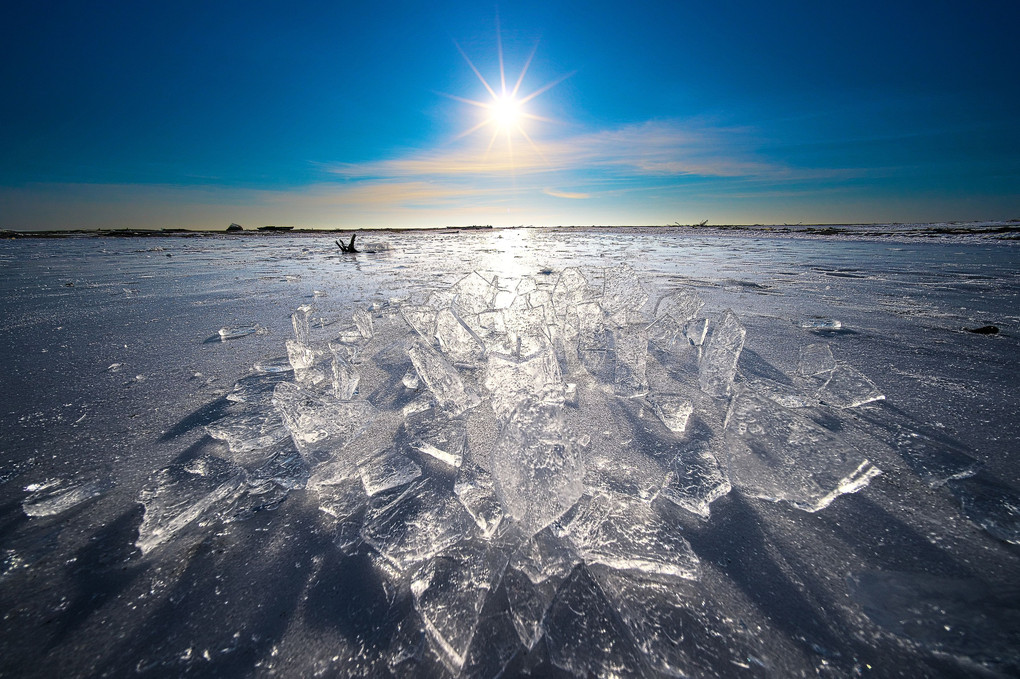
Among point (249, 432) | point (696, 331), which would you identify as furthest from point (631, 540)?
point (696, 331)

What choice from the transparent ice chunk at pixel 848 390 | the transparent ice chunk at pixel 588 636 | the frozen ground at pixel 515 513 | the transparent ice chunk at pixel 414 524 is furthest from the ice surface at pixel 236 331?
the transparent ice chunk at pixel 848 390

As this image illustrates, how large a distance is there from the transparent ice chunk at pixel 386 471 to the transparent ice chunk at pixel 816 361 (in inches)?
73.4

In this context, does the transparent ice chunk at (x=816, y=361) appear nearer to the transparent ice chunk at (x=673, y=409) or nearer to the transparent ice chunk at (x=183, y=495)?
the transparent ice chunk at (x=673, y=409)

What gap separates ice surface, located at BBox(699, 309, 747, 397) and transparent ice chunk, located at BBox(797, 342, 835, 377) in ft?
1.10

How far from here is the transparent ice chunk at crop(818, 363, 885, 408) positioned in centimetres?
144

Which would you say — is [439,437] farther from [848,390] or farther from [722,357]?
[848,390]

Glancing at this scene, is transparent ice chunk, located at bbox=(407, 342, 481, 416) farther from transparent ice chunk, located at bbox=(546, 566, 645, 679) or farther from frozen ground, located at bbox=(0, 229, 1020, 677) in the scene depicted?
transparent ice chunk, located at bbox=(546, 566, 645, 679)

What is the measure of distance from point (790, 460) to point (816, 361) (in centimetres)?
93

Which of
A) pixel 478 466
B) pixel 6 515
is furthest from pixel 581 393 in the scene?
pixel 6 515

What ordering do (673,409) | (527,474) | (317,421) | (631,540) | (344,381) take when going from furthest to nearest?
(344,381), (673,409), (317,421), (527,474), (631,540)

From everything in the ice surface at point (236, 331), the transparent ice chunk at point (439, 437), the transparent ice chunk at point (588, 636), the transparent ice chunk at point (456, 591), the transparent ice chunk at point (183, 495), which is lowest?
the transparent ice chunk at point (588, 636)

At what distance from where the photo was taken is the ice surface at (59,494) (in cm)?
95

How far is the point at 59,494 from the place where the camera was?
991 mm

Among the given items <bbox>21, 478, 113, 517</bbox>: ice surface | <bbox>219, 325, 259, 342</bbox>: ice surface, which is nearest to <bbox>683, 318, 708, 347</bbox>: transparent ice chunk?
<bbox>21, 478, 113, 517</bbox>: ice surface
